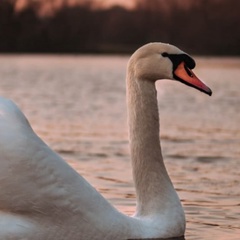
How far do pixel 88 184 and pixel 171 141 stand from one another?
770 centimetres

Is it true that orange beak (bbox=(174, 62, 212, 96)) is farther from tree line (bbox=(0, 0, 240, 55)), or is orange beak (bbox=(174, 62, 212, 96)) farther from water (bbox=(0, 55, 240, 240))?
tree line (bbox=(0, 0, 240, 55))

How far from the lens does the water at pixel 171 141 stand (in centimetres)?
884

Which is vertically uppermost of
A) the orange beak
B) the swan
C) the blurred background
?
the orange beak

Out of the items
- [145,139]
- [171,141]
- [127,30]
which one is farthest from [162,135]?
[127,30]

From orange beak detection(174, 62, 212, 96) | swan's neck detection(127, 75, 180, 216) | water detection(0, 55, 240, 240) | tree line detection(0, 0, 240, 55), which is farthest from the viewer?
tree line detection(0, 0, 240, 55)

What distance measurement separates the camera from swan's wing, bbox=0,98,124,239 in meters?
6.03

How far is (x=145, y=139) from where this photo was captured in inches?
289

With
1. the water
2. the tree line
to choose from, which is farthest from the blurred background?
the tree line

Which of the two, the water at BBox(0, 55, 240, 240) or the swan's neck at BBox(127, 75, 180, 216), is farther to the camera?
the water at BBox(0, 55, 240, 240)

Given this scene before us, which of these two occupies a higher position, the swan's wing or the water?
the swan's wing

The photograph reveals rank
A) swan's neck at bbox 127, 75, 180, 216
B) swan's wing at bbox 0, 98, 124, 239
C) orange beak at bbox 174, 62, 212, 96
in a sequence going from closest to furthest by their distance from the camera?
swan's wing at bbox 0, 98, 124, 239
orange beak at bbox 174, 62, 212, 96
swan's neck at bbox 127, 75, 180, 216

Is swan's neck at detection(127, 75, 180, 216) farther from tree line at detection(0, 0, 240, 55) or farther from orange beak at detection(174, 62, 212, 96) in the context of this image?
tree line at detection(0, 0, 240, 55)

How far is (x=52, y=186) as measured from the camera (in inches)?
243

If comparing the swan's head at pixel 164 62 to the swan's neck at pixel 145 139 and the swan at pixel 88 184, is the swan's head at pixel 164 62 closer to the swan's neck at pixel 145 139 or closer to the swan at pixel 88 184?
the swan at pixel 88 184
